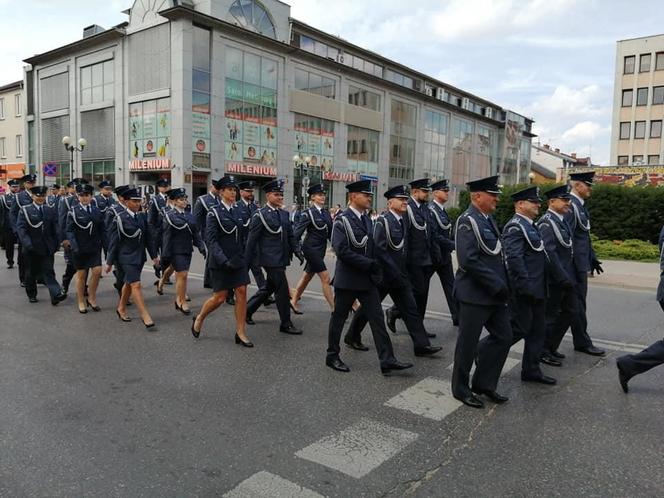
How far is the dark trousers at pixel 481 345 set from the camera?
451cm

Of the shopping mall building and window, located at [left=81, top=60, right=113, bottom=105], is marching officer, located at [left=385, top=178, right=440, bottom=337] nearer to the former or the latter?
the shopping mall building

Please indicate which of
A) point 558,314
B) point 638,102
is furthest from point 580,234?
point 638,102

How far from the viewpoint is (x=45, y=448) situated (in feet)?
12.0

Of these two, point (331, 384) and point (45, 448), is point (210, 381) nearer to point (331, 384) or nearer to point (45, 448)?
point (331, 384)

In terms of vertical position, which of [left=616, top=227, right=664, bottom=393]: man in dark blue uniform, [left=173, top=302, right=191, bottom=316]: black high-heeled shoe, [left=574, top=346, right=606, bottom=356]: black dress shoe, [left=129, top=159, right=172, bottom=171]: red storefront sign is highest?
[left=129, top=159, right=172, bottom=171]: red storefront sign

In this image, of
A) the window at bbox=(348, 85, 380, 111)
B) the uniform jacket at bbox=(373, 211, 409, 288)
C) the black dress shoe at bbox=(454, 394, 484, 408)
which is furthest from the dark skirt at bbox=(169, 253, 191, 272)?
the window at bbox=(348, 85, 380, 111)

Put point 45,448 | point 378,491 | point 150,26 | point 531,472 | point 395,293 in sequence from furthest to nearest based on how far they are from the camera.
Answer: point 150,26, point 395,293, point 45,448, point 531,472, point 378,491

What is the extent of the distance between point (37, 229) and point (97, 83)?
3076 cm

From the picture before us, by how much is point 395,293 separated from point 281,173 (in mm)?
31532

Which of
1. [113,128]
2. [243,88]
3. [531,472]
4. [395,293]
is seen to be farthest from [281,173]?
[531,472]

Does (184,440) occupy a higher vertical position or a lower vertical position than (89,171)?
lower

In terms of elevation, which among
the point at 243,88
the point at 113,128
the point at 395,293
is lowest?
the point at 395,293

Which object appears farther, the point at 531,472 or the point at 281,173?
the point at 281,173

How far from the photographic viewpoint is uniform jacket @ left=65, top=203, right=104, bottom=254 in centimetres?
817
